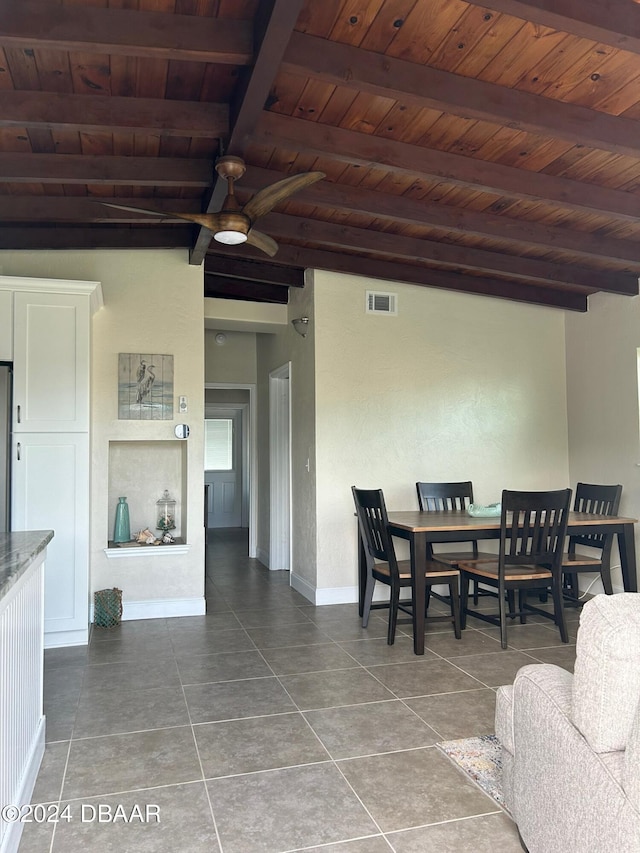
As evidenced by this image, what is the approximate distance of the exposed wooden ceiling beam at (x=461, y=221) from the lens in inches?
152

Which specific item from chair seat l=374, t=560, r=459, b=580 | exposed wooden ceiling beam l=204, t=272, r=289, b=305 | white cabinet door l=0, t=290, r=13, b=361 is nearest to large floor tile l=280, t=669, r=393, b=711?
chair seat l=374, t=560, r=459, b=580

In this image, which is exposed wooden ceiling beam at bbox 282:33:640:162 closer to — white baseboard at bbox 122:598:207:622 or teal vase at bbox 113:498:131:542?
teal vase at bbox 113:498:131:542

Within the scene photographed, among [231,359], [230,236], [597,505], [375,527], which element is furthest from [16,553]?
[231,359]

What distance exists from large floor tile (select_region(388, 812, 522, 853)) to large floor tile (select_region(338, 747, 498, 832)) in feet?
0.14

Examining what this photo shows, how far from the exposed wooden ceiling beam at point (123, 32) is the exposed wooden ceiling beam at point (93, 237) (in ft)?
7.41

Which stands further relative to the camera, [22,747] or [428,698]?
[428,698]

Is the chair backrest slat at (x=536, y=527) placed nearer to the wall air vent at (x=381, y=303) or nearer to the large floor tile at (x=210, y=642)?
the large floor tile at (x=210, y=642)

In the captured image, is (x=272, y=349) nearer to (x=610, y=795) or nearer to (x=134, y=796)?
(x=134, y=796)

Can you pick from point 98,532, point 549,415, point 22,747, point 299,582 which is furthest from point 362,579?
point 22,747

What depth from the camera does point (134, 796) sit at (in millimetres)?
2238

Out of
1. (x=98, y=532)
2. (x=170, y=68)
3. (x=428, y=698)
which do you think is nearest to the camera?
(x=170, y=68)

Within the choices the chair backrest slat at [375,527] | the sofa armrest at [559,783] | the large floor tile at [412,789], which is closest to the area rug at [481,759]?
the large floor tile at [412,789]

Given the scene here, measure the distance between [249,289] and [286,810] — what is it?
477 centimetres

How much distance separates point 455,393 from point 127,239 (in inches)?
119
